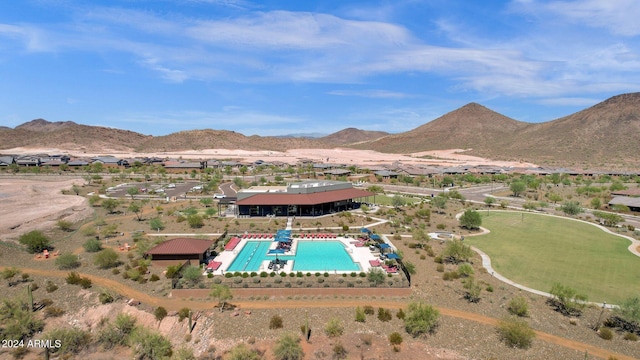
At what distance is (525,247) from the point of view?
3931 centimetres

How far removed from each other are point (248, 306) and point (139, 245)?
16.6m

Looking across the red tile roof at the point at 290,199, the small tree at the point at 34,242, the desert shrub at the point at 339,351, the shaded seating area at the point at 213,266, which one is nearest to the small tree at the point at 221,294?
the shaded seating area at the point at 213,266

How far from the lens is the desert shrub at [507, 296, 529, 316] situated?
23.7 meters

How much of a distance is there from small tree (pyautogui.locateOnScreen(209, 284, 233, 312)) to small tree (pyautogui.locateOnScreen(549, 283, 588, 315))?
2408 centimetres

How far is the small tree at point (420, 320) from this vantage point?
21469mm

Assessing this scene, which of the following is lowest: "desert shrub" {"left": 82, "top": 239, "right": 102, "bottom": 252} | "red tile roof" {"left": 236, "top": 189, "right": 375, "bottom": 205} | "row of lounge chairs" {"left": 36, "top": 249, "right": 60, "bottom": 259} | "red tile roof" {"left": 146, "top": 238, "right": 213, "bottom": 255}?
"row of lounge chairs" {"left": 36, "top": 249, "right": 60, "bottom": 259}

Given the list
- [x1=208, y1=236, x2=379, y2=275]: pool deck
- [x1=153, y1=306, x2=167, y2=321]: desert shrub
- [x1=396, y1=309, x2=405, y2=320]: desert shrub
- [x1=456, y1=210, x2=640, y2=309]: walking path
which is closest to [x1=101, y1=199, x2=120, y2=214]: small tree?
[x1=208, y1=236, x2=379, y2=275]: pool deck

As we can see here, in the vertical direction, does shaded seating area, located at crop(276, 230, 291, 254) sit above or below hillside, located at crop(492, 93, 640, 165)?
below

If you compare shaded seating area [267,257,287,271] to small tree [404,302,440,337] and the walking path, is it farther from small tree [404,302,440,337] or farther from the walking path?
the walking path

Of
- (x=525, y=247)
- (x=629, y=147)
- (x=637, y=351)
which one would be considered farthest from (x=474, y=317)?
(x=629, y=147)

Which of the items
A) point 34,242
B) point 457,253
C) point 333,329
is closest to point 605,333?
point 457,253

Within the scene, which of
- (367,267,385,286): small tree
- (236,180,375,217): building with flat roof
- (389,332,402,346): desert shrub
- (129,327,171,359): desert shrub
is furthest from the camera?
(236,180,375,217): building with flat roof

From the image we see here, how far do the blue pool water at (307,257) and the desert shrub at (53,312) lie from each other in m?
12.5

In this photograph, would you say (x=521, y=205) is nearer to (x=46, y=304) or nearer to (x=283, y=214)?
(x=283, y=214)
